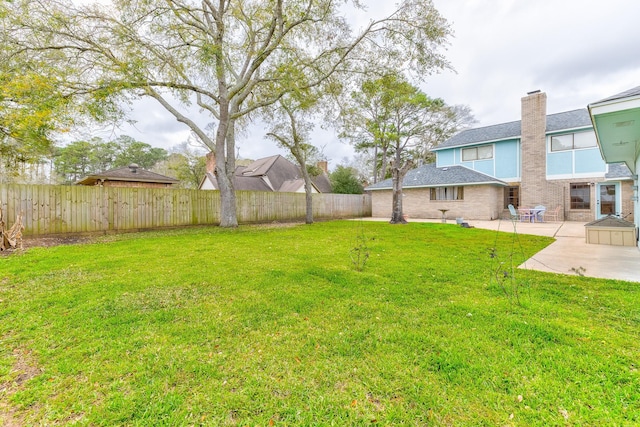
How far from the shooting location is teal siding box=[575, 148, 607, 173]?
13953 mm

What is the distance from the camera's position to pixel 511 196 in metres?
16.9

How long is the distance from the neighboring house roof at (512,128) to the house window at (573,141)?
58 centimetres

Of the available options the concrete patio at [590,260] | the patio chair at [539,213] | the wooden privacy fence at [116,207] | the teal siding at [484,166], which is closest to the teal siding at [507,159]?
the teal siding at [484,166]

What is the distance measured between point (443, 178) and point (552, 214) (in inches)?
239

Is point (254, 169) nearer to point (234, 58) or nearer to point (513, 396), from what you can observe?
point (234, 58)

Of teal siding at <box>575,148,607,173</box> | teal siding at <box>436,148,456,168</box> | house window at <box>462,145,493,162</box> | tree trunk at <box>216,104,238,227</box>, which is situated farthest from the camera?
teal siding at <box>436,148,456,168</box>

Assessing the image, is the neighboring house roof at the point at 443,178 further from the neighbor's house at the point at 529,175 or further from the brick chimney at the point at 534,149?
the brick chimney at the point at 534,149

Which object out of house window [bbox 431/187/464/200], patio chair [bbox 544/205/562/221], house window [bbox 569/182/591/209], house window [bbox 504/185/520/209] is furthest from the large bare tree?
house window [bbox 569/182/591/209]

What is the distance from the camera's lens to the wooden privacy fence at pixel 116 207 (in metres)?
8.30

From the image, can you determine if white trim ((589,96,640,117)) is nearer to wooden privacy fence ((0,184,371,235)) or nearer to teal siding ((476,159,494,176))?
wooden privacy fence ((0,184,371,235))

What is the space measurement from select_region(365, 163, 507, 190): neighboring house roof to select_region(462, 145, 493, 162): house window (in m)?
0.99

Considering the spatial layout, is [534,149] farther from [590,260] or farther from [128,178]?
[128,178]

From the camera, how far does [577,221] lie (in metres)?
14.5

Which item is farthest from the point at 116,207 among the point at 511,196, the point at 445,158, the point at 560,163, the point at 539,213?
the point at 560,163
